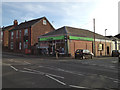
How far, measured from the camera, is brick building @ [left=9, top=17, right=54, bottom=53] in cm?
3348

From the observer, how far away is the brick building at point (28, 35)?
33478mm

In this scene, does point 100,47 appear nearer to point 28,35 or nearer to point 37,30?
point 37,30

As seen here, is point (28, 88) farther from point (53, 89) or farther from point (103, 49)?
point (103, 49)

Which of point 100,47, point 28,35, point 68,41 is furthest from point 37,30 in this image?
point 100,47

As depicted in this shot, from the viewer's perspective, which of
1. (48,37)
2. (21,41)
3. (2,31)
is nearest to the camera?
(48,37)

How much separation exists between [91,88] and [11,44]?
3813 cm

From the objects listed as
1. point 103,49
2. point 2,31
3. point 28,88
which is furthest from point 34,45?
point 28,88

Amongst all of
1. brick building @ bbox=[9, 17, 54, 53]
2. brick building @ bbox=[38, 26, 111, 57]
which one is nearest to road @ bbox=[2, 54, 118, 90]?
brick building @ bbox=[38, 26, 111, 57]

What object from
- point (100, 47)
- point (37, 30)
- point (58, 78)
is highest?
point (37, 30)

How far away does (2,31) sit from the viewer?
46750 millimetres

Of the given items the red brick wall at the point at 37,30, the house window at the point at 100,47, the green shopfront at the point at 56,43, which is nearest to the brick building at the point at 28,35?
the red brick wall at the point at 37,30

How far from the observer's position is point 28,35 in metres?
34.0

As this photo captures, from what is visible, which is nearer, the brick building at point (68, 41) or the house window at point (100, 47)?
the brick building at point (68, 41)

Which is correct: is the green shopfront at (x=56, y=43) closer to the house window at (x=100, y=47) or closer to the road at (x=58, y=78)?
the house window at (x=100, y=47)
